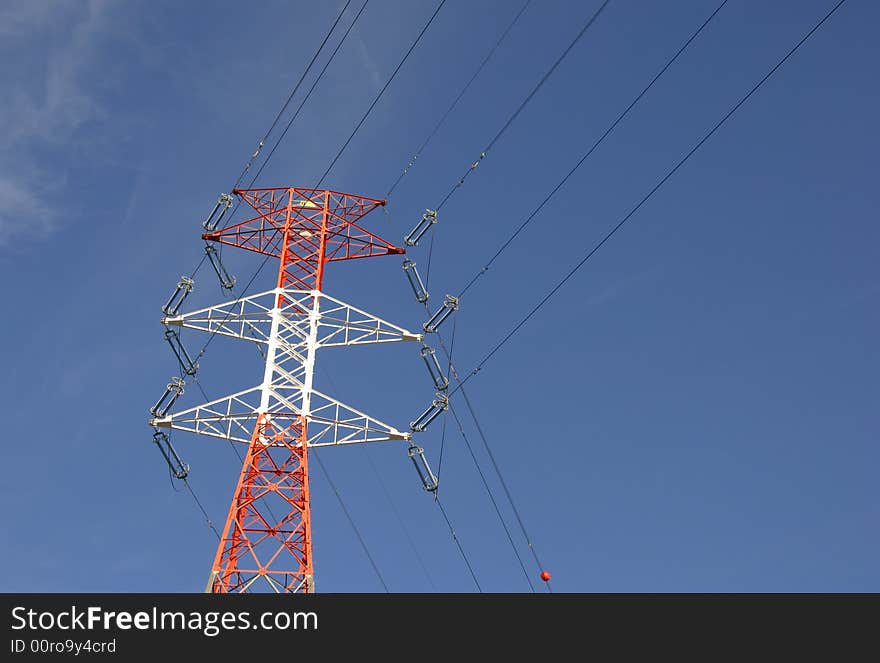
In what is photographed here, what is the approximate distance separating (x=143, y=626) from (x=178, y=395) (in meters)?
15.3

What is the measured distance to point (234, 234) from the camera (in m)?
40.6

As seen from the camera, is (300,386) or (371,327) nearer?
(300,386)

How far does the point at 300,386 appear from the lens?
1383 inches

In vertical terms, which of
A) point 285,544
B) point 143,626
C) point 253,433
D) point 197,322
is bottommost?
point 143,626

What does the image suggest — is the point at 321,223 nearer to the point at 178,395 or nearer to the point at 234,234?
the point at 234,234

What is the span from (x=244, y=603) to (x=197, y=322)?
16.0 m

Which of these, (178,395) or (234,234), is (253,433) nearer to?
(178,395)

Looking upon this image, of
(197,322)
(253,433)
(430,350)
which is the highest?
(197,322)

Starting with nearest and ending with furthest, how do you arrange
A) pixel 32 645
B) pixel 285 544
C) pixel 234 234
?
pixel 32 645
pixel 285 544
pixel 234 234

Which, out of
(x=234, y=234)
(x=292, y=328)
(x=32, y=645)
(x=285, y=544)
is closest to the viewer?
(x=32, y=645)

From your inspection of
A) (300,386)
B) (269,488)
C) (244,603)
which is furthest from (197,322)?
(244,603)

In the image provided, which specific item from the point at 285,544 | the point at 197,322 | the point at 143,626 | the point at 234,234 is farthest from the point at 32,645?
the point at 234,234

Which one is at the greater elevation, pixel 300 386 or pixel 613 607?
pixel 300 386

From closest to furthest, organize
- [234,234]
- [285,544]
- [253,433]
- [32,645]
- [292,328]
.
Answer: [32,645] < [285,544] < [253,433] < [292,328] < [234,234]
